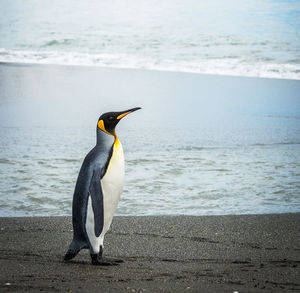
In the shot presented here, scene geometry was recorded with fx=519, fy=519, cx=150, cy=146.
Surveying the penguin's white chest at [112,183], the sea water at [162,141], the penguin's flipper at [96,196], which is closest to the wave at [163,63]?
the sea water at [162,141]

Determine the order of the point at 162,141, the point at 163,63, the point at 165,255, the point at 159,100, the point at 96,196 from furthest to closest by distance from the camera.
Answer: the point at 163,63 → the point at 159,100 → the point at 162,141 → the point at 165,255 → the point at 96,196

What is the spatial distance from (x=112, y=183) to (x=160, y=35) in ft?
44.1

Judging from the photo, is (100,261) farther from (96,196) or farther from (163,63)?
(163,63)

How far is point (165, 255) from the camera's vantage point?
2613 millimetres

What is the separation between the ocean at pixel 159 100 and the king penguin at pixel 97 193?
93 centimetres

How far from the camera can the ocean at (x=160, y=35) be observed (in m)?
12.6

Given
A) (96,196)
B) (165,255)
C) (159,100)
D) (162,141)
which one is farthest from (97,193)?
(159,100)

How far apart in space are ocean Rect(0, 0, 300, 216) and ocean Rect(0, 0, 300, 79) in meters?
0.05

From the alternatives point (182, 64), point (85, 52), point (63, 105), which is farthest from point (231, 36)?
point (63, 105)

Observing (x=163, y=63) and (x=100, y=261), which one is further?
(x=163, y=63)

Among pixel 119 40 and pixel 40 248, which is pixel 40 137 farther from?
pixel 119 40

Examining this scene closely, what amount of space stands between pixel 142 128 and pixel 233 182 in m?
2.33

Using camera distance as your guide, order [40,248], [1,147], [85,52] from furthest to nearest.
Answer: [85,52]
[1,147]
[40,248]

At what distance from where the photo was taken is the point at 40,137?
561 cm
